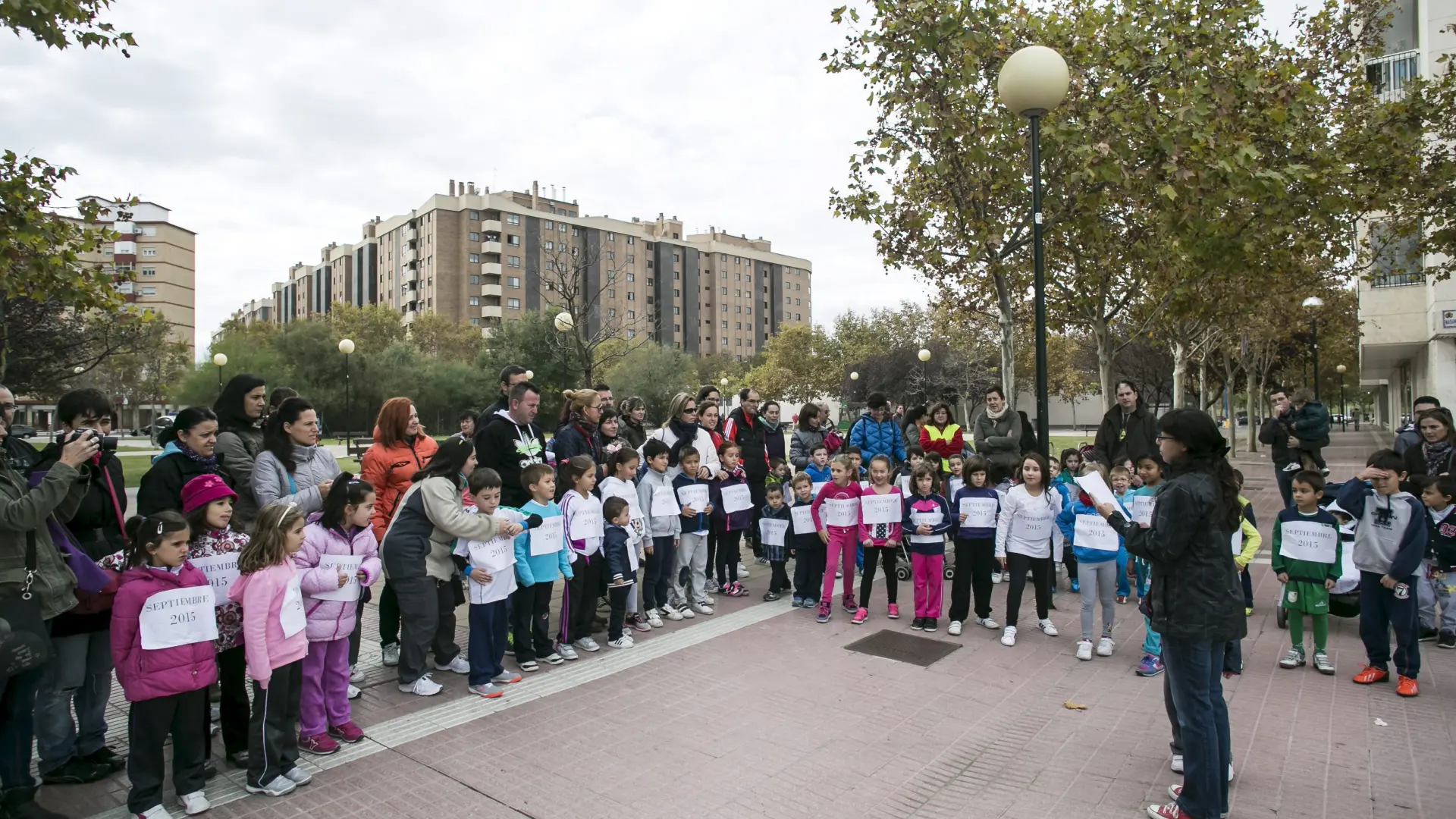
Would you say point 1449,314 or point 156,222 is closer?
point 1449,314

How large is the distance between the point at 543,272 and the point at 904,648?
209 feet

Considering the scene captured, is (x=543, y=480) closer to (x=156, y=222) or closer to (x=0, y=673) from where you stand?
(x=0, y=673)

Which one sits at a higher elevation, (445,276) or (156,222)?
(156,222)

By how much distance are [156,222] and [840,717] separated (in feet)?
367

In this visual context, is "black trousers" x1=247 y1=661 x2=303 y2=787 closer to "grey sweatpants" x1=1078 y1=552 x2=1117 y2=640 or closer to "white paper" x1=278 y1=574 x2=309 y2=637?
"white paper" x1=278 y1=574 x2=309 y2=637

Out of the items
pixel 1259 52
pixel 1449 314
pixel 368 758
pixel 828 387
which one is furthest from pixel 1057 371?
pixel 368 758

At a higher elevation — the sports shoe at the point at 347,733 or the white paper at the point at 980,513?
the white paper at the point at 980,513

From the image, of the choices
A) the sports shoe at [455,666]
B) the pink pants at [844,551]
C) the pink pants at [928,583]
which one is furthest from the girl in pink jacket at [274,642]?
the pink pants at [928,583]

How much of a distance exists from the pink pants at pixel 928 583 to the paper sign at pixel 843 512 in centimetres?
67

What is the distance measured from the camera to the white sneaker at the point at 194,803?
3760 millimetres

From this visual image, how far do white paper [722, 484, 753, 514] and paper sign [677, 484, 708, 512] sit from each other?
1.57 feet

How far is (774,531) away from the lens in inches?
316

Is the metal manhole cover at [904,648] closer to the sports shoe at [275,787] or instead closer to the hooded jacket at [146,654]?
the sports shoe at [275,787]

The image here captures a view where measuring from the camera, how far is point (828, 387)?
194 ft
